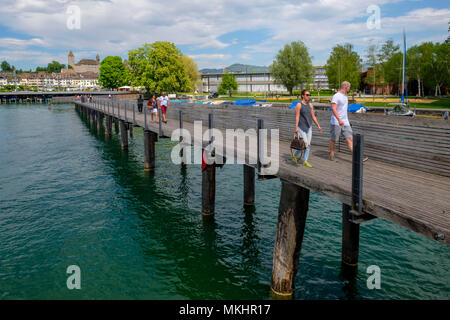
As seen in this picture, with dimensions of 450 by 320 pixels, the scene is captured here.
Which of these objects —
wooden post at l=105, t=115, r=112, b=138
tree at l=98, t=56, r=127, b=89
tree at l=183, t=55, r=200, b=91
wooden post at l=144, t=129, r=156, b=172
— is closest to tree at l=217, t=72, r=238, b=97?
tree at l=183, t=55, r=200, b=91

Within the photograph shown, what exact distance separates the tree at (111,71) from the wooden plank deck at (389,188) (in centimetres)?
12195

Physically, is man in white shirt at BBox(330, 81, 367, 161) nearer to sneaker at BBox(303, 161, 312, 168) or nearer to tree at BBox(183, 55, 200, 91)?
sneaker at BBox(303, 161, 312, 168)

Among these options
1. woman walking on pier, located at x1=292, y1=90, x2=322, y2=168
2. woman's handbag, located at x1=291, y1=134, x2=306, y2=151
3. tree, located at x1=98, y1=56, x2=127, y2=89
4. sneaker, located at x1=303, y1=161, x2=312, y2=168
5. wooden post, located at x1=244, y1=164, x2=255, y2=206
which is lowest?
wooden post, located at x1=244, y1=164, x2=255, y2=206

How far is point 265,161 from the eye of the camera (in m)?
8.52

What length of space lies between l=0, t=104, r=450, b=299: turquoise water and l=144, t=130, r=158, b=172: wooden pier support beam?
3.73ft

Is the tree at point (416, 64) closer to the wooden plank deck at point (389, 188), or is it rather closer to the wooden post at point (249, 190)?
the wooden post at point (249, 190)

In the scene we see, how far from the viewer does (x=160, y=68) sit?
79.8 m

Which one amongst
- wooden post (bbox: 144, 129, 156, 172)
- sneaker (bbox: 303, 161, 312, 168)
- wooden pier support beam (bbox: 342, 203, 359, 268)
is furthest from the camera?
wooden post (bbox: 144, 129, 156, 172)

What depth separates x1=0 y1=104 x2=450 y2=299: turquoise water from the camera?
9070 millimetres

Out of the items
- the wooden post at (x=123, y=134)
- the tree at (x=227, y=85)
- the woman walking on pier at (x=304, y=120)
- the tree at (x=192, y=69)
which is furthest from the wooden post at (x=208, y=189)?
the tree at (x=227, y=85)

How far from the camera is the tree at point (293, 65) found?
72.8 m

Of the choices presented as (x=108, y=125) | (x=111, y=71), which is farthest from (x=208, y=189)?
(x=111, y=71)
